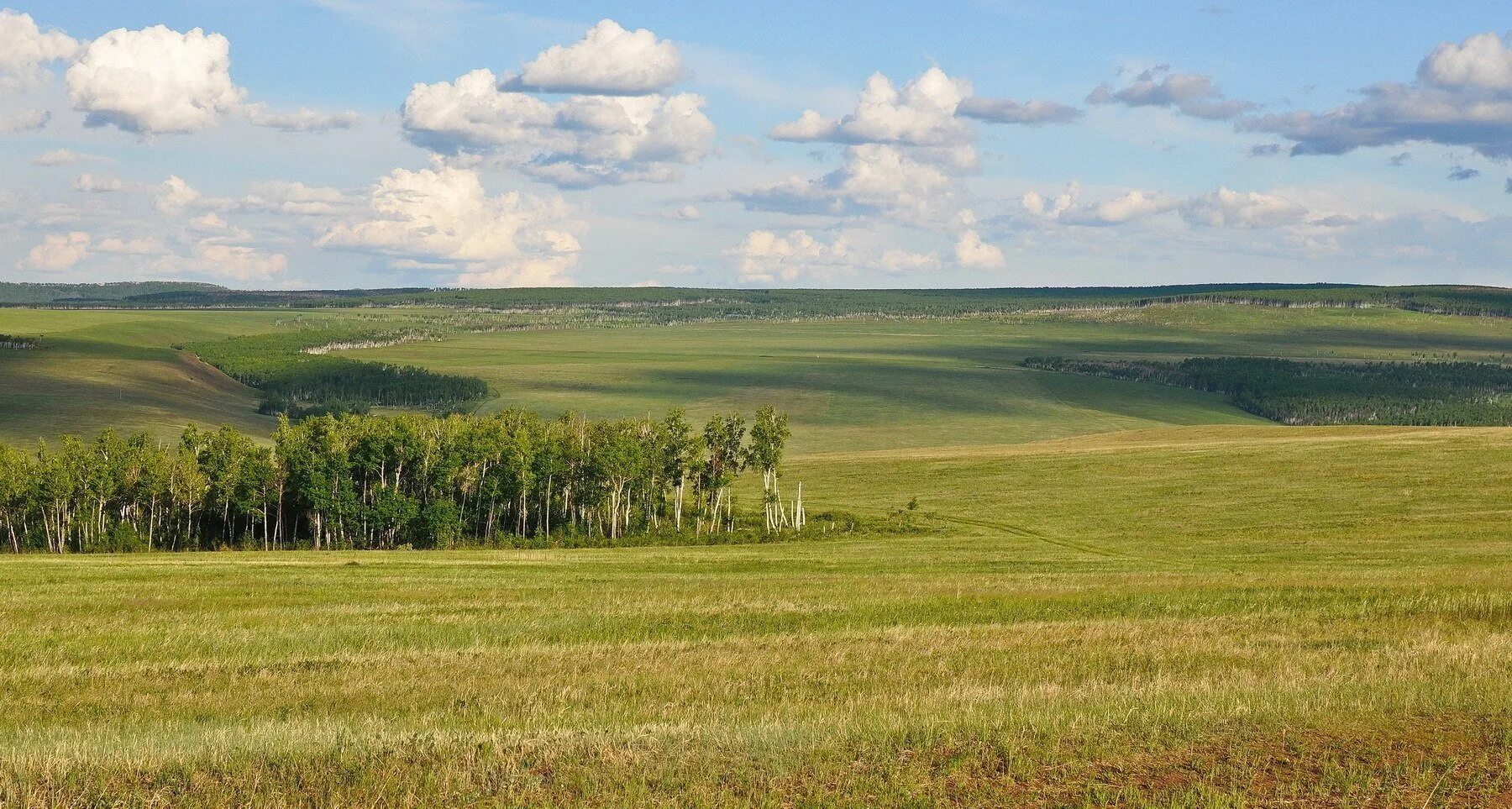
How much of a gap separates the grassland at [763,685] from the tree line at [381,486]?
4076 centimetres

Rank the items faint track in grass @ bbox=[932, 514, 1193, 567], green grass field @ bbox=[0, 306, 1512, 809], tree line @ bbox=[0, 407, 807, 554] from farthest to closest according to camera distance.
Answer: tree line @ bbox=[0, 407, 807, 554], faint track in grass @ bbox=[932, 514, 1193, 567], green grass field @ bbox=[0, 306, 1512, 809]

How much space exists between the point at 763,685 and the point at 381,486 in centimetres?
8015

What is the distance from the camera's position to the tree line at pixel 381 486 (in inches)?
3819

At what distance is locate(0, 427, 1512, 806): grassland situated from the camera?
15.3 meters

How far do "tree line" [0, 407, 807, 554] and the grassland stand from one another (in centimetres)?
4076

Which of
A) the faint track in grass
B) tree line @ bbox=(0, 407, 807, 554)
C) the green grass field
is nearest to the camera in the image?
the green grass field

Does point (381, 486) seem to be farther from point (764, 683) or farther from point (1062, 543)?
point (764, 683)

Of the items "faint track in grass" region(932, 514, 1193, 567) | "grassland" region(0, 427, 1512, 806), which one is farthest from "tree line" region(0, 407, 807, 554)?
"grassland" region(0, 427, 1512, 806)

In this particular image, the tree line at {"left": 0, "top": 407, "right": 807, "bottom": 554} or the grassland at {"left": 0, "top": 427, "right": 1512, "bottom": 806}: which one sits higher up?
the grassland at {"left": 0, "top": 427, "right": 1512, "bottom": 806}

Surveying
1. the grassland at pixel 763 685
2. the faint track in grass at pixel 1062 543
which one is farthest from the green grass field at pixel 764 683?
the faint track in grass at pixel 1062 543

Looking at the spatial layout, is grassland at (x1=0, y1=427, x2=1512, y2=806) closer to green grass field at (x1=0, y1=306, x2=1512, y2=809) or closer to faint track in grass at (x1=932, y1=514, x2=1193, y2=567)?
green grass field at (x1=0, y1=306, x2=1512, y2=809)

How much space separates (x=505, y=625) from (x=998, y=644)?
11694 millimetres

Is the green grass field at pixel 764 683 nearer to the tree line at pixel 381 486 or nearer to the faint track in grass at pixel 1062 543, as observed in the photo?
the faint track in grass at pixel 1062 543

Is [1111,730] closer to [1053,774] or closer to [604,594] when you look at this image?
[1053,774]
